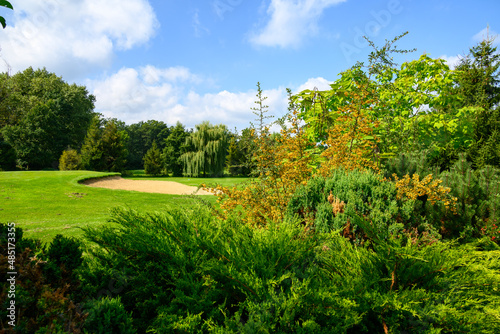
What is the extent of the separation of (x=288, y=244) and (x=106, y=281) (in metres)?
1.30

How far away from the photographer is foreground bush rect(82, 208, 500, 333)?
1.57 meters

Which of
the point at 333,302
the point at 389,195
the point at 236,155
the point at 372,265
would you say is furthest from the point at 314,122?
the point at 236,155

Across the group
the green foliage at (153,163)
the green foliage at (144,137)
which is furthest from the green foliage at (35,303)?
the green foliage at (144,137)

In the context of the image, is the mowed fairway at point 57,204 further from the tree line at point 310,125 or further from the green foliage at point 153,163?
the green foliage at point 153,163

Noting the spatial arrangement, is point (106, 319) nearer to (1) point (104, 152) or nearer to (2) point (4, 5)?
(2) point (4, 5)

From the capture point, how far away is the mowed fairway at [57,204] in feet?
21.3

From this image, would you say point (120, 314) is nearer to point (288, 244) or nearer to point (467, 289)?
point (288, 244)

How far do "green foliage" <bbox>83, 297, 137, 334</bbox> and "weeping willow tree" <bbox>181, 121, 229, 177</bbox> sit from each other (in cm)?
2723

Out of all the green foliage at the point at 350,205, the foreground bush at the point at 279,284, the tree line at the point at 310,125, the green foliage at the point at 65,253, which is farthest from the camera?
the tree line at the point at 310,125

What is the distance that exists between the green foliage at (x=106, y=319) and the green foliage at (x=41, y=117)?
3447 cm

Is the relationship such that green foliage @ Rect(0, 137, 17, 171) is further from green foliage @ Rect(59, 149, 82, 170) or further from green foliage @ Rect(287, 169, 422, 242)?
green foliage @ Rect(287, 169, 422, 242)

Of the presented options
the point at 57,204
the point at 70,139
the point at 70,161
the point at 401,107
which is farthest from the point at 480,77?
the point at 70,139

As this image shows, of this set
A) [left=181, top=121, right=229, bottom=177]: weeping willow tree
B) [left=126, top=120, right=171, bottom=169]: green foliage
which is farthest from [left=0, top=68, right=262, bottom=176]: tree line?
[left=126, top=120, right=171, bottom=169]: green foliage

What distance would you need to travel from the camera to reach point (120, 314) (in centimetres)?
145
